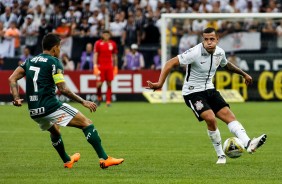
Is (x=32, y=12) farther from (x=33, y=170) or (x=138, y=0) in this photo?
(x=33, y=170)

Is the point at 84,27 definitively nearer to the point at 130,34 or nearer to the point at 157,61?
the point at 130,34

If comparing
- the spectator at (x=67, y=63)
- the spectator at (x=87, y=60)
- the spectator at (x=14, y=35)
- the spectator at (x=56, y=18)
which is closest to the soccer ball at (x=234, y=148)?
the spectator at (x=87, y=60)

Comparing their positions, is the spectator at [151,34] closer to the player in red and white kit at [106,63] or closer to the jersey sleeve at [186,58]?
the player in red and white kit at [106,63]

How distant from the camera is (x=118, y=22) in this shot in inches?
1261

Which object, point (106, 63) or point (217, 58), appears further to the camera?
point (106, 63)

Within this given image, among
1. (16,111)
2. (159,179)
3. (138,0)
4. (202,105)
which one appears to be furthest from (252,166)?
(138,0)

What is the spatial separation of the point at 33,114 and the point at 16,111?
14173 millimetres

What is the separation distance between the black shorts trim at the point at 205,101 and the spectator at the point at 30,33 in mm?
19427

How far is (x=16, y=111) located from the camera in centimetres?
2567

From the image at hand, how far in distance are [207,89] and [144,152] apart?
6.80 feet

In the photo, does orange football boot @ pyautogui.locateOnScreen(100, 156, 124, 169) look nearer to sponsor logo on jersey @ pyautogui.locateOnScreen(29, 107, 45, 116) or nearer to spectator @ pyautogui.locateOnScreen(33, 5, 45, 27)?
sponsor logo on jersey @ pyautogui.locateOnScreen(29, 107, 45, 116)

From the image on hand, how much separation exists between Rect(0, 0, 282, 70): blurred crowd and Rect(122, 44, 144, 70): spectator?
4 cm

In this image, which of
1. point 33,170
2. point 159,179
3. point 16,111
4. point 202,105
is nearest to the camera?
point 159,179

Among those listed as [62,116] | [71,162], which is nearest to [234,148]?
[71,162]
